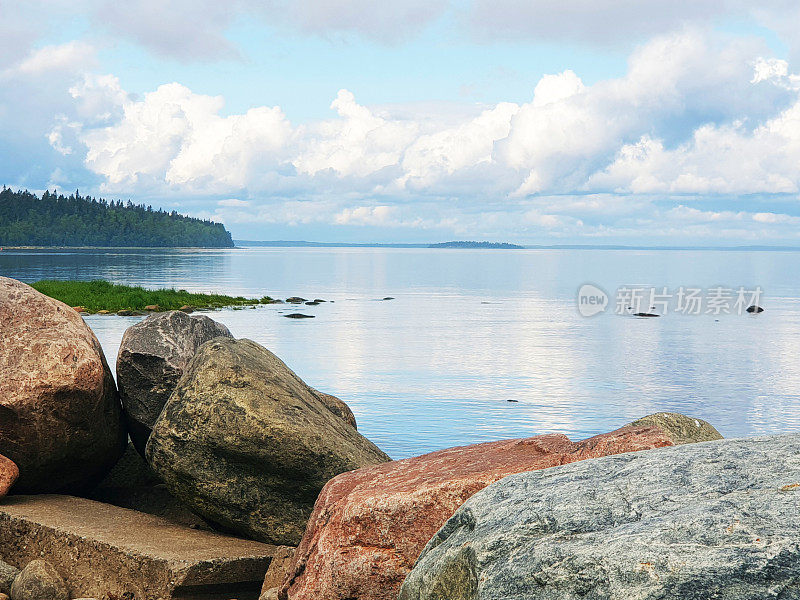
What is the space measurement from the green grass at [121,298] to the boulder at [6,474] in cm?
4545

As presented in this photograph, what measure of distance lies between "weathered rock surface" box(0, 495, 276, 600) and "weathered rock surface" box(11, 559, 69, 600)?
177 millimetres

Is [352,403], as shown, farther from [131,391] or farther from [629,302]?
[629,302]

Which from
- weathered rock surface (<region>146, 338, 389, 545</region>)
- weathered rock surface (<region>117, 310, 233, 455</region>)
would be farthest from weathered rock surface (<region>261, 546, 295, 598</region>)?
weathered rock surface (<region>117, 310, 233, 455</region>)

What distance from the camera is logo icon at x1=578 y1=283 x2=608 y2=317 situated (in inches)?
2623

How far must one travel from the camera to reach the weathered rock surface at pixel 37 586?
8.75 metres

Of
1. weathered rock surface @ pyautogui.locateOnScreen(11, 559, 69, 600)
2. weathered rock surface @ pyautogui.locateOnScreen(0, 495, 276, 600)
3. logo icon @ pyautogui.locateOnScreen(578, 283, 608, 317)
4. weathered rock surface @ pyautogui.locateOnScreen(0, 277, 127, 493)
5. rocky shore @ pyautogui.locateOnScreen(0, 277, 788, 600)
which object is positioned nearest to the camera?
rocky shore @ pyautogui.locateOnScreen(0, 277, 788, 600)

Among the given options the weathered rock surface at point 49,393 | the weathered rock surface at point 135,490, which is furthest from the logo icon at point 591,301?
the weathered rock surface at point 49,393

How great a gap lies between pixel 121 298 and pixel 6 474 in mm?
49463

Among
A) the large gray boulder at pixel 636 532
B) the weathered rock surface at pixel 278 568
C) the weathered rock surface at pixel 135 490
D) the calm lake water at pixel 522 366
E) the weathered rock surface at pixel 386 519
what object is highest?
the large gray boulder at pixel 636 532

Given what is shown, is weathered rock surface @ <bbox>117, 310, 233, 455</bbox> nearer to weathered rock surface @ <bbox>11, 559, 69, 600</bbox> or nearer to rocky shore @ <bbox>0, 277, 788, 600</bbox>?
rocky shore @ <bbox>0, 277, 788, 600</bbox>

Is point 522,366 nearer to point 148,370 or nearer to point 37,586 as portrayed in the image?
point 148,370

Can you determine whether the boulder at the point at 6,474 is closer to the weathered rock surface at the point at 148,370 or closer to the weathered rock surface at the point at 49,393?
the weathered rock surface at the point at 49,393

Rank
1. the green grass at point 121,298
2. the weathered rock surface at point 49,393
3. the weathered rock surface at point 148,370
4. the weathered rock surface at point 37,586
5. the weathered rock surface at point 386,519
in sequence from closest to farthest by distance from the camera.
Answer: the weathered rock surface at point 386,519, the weathered rock surface at point 37,586, the weathered rock surface at point 49,393, the weathered rock surface at point 148,370, the green grass at point 121,298

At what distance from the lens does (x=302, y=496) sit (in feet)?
33.2
